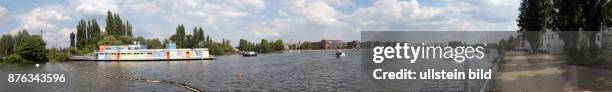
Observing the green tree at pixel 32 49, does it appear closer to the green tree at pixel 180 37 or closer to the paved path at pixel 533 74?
the green tree at pixel 180 37

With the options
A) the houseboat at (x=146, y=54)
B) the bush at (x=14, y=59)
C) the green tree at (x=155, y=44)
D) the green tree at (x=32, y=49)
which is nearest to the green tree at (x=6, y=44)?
the green tree at (x=32, y=49)

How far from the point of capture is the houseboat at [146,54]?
368ft

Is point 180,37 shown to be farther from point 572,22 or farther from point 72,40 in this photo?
point 572,22

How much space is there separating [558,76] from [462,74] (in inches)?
109

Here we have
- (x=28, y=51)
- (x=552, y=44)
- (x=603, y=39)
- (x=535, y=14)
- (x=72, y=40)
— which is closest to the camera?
(x=552, y=44)

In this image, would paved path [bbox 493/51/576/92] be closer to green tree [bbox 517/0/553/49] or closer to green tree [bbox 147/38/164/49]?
green tree [bbox 517/0/553/49]

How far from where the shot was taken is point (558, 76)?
18891 mm

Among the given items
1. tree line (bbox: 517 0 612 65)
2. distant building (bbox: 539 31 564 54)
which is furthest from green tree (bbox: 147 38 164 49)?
distant building (bbox: 539 31 564 54)

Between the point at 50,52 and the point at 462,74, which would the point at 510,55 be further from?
the point at 50,52

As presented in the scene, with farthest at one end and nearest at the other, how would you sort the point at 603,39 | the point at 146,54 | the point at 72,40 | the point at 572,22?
the point at 72,40
the point at 146,54
the point at 572,22
the point at 603,39

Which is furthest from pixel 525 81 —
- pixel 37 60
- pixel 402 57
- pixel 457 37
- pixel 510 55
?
pixel 37 60

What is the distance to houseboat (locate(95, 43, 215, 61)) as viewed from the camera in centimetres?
11231

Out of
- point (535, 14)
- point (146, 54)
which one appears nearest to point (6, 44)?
point (146, 54)

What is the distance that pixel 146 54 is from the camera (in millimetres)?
113125
